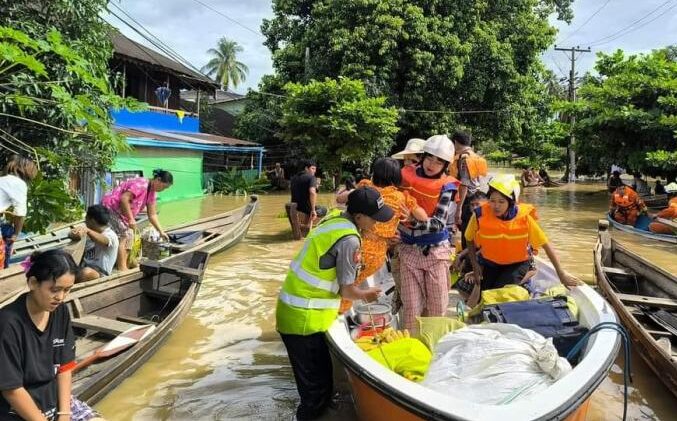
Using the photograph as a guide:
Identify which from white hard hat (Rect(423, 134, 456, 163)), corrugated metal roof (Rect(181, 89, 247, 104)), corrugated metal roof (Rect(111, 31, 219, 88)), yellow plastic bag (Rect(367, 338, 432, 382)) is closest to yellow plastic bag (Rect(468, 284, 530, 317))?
yellow plastic bag (Rect(367, 338, 432, 382))

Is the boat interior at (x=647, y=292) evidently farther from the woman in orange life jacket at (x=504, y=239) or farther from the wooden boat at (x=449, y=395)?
the wooden boat at (x=449, y=395)

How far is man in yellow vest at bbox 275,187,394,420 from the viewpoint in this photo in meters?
3.40

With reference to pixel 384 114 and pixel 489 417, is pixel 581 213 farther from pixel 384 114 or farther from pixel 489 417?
pixel 489 417

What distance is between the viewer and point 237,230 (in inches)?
427

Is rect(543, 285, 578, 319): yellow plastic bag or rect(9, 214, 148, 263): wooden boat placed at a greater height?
rect(543, 285, 578, 319): yellow plastic bag

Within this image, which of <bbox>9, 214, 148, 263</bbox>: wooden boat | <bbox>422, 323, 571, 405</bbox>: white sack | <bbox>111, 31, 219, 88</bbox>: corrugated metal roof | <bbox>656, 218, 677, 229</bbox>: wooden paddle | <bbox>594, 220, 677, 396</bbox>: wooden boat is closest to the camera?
<bbox>422, 323, 571, 405</bbox>: white sack

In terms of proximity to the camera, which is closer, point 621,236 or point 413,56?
point 621,236

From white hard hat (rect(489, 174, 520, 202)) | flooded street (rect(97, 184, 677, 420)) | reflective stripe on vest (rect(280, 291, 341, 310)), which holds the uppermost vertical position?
white hard hat (rect(489, 174, 520, 202))

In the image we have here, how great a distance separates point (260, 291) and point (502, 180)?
4782mm

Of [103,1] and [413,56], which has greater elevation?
A: [413,56]

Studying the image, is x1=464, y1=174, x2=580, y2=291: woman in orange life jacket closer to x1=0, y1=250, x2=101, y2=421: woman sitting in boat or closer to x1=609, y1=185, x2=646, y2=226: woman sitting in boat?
x1=0, y1=250, x2=101, y2=421: woman sitting in boat

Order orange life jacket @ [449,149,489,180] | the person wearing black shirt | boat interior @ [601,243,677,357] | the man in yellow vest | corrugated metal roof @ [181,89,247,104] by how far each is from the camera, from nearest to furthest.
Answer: the man in yellow vest
boat interior @ [601,243,677,357]
orange life jacket @ [449,149,489,180]
the person wearing black shirt
corrugated metal roof @ [181,89,247,104]

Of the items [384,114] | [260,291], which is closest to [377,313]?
[260,291]

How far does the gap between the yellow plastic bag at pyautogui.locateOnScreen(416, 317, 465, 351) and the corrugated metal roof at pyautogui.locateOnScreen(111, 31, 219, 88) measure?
53.3ft
